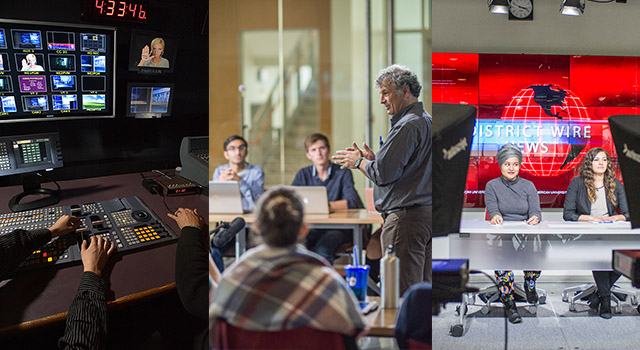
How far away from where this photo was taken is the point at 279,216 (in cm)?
137

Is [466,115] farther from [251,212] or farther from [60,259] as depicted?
[60,259]

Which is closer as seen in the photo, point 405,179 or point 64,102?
point 405,179

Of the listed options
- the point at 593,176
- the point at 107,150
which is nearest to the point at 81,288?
the point at 107,150

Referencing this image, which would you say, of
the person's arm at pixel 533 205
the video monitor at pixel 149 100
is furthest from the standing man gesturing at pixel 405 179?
the person's arm at pixel 533 205

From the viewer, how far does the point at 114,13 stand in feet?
5.34

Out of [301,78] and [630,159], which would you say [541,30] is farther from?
[301,78]

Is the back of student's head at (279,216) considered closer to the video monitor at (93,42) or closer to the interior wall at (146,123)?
the interior wall at (146,123)

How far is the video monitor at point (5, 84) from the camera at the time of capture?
5.16ft

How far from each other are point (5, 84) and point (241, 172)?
88 cm

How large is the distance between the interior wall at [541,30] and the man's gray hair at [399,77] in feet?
10.3

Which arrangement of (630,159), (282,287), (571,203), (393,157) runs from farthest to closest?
(571,203) < (630,159) < (393,157) < (282,287)

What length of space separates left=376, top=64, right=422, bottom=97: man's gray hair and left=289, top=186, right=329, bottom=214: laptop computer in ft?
1.15

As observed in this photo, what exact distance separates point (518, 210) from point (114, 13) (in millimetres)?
3501

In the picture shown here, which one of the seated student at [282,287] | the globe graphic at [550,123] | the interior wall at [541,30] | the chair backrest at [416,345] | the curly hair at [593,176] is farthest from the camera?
the globe graphic at [550,123]
